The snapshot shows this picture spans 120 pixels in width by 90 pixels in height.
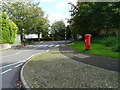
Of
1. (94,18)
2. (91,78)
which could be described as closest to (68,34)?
(94,18)

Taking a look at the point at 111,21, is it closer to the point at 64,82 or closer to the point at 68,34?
the point at 64,82

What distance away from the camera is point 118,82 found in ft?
12.6

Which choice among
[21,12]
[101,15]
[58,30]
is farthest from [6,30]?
[58,30]

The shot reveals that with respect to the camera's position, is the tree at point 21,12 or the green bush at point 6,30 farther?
the tree at point 21,12

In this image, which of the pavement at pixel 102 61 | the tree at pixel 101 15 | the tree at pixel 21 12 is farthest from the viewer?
the tree at pixel 21 12

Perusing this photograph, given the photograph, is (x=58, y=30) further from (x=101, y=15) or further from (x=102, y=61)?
(x=102, y=61)

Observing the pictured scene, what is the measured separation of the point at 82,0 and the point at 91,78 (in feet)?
76.1

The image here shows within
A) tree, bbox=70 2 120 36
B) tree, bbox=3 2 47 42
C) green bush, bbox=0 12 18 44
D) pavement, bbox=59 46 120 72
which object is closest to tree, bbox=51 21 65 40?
tree, bbox=3 2 47 42

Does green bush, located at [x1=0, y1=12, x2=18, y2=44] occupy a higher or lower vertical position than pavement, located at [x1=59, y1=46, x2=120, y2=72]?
higher

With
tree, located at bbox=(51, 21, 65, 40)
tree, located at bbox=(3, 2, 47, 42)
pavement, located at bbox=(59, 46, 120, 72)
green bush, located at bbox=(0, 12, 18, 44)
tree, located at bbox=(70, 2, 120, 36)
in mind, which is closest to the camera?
pavement, located at bbox=(59, 46, 120, 72)

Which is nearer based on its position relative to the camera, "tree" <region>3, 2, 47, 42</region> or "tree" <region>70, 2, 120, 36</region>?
"tree" <region>70, 2, 120, 36</region>

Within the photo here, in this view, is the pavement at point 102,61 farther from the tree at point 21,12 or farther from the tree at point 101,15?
the tree at point 21,12

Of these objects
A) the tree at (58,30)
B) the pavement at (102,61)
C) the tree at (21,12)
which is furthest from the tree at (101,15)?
the tree at (58,30)

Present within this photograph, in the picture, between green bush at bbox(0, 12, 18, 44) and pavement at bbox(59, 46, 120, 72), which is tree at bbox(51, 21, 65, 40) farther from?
pavement at bbox(59, 46, 120, 72)
